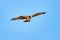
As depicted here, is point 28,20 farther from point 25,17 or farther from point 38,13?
point 38,13

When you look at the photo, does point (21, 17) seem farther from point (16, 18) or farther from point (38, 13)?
point (38, 13)

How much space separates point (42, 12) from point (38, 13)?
2.14 feet

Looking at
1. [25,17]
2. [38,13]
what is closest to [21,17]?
[25,17]

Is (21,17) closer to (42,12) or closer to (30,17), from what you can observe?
(30,17)

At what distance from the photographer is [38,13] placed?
38.9 metres

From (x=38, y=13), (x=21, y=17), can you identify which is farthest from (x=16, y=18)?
(x=38, y=13)

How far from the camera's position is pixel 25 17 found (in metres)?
36.8

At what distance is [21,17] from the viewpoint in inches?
1452

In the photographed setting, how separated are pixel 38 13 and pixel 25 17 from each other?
2.88m

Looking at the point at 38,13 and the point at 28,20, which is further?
the point at 38,13

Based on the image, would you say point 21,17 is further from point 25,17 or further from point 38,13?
point 38,13

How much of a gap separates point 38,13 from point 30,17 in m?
2.36

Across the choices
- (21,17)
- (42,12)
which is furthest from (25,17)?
(42,12)

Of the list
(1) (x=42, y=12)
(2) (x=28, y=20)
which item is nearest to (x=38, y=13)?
(1) (x=42, y=12)
